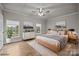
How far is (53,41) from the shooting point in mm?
1873

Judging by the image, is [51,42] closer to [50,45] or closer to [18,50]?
[50,45]

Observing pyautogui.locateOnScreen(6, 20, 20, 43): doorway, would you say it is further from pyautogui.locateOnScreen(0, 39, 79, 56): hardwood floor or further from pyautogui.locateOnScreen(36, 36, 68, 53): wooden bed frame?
pyautogui.locateOnScreen(36, 36, 68, 53): wooden bed frame

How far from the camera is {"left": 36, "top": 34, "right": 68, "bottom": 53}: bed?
1850 mm

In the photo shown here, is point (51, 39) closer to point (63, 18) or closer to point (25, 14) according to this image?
point (63, 18)

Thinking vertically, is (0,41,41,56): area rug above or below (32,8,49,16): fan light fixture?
below

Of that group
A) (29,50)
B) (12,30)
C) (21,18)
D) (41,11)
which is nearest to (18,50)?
(29,50)

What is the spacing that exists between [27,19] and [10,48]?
745 mm

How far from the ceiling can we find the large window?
0.26m

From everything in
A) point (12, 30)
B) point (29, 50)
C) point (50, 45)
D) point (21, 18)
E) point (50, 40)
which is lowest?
point (29, 50)

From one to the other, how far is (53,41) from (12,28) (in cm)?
96

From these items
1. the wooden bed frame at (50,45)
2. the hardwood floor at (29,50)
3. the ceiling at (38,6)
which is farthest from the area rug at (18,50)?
the ceiling at (38,6)

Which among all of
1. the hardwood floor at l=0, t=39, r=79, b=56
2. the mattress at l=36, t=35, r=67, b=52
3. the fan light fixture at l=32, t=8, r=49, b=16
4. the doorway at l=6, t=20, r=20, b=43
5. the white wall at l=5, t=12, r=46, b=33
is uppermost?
the fan light fixture at l=32, t=8, r=49, b=16

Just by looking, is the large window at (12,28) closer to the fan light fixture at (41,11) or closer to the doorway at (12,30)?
the doorway at (12,30)

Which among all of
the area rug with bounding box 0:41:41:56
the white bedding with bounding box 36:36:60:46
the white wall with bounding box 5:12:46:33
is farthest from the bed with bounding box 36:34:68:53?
the area rug with bounding box 0:41:41:56
